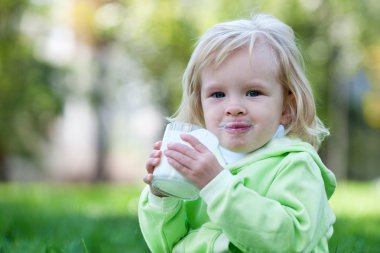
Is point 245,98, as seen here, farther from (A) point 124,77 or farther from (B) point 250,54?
(A) point 124,77

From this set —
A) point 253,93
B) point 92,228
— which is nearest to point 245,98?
point 253,93

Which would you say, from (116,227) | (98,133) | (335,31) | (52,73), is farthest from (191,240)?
(98,133)

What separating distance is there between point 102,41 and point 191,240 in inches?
711

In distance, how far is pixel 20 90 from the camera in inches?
555

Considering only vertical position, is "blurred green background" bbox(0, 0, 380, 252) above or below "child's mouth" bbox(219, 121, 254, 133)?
below

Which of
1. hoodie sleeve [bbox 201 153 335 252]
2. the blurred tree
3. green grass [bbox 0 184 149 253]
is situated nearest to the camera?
hoodie sleeve [bbox 201 153 335 252]

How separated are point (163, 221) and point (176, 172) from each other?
1.11 feet

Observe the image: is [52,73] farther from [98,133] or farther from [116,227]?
[116,227]

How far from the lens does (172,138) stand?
2213 mm

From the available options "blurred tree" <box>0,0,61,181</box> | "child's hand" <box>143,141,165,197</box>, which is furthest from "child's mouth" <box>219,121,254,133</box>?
"blurred tree" <box>0,0,61,181</box>

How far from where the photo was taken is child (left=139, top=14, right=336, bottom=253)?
6.75 feet

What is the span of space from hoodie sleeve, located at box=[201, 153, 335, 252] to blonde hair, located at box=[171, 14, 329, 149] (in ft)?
1.02

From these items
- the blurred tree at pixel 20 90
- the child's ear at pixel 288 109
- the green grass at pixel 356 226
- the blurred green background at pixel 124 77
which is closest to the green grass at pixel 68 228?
the child's ear at pixel 288 109

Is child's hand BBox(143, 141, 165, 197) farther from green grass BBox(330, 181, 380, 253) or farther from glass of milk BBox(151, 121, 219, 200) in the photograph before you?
green grass BBox(330, 181, 380, 253)
